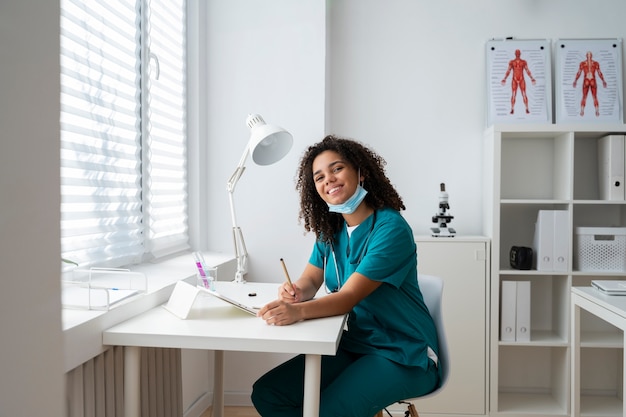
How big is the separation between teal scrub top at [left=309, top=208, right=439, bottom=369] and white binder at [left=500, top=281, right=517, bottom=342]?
120 cm

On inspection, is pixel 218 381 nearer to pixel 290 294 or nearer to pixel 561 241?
pixel 290 294

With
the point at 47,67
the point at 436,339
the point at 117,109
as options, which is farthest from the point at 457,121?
the point at 47,67

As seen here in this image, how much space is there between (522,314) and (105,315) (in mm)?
2204

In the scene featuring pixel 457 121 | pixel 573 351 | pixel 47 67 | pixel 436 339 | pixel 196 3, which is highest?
pixel 196 3

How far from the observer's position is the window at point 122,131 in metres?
1.92

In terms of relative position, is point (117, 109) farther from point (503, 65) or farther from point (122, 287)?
point (503, 65)

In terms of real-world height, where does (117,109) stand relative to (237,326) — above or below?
above

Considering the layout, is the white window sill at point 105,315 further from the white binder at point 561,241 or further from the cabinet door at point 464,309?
the white binder at point 561,241

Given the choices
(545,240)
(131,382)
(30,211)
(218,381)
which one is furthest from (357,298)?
(545,240)

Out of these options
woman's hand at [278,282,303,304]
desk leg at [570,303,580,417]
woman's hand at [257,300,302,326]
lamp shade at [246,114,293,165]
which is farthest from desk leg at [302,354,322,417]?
desk leg at [570,303,580,417]

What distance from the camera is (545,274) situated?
297 cm

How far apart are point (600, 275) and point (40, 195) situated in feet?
9.03

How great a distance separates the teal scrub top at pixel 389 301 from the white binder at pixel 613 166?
→ 160cm

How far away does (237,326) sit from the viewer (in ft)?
5.36
